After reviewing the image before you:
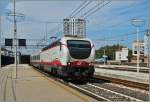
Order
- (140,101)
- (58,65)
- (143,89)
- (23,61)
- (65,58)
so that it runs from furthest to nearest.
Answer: (23,61), (58,65), (65,58), (143,89), (140,101)

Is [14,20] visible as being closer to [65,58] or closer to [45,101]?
[65,58]

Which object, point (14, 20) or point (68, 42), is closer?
point (68, 42)

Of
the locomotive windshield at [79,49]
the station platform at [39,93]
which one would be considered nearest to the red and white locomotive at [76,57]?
the locomotive windshield at [79,49]

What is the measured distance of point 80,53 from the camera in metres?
25.0

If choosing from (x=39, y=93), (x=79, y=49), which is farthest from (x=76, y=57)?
(x=39, y=93)

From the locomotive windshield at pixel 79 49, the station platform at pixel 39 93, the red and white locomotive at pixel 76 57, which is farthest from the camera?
the locomotive windshield at pixel 79 49

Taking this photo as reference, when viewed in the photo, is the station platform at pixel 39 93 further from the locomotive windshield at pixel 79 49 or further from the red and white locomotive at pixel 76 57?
the locomotive windshield at pixel 79 49

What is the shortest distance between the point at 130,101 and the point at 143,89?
5.83m

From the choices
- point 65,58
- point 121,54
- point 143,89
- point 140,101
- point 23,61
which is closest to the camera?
point 140,101

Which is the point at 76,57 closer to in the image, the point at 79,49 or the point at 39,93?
the point at 79,49

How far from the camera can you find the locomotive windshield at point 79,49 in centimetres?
2494

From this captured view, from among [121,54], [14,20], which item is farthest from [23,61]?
[14,20]

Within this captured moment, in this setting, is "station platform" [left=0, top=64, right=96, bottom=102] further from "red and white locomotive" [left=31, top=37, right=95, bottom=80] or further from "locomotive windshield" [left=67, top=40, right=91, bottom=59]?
"locomotive windshield" [left=67, top=40, right=91, bottom=59]

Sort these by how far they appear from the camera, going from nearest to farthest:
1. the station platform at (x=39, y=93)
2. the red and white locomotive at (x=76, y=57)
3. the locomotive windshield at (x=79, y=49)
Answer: the station platform at (x=39, y=93)
the red and white locomotive at (x=76, y=57)
the locomotive windshield at (x=79, y=49)
